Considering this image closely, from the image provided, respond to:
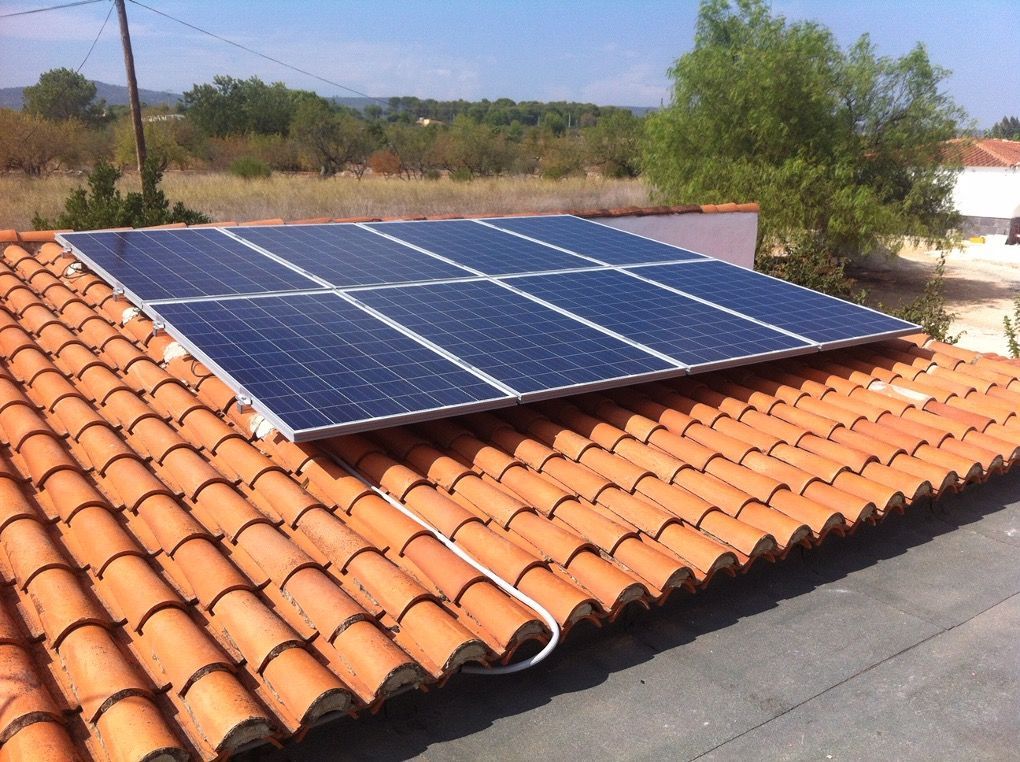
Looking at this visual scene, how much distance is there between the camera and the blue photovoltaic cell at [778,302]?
8.82 metres

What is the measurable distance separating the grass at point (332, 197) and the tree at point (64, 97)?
1272 inches

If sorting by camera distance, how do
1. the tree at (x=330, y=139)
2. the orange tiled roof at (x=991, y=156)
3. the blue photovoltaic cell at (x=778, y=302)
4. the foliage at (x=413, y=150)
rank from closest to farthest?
the blue photovoltaic cell at (x=778, y=302)
the orange tiled roof at (x=991, y=156)
the tree at (x=330, y=139)
the foliage at (x=413, y=150)

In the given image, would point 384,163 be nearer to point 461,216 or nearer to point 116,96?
point 461,216

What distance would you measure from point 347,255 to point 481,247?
1.72 m

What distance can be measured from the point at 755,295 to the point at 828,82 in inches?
935

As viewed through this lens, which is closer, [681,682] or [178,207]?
[681,682]

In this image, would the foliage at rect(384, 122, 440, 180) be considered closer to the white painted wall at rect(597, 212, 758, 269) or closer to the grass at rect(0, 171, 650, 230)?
the grass at rect(0, 171, 650, 230)

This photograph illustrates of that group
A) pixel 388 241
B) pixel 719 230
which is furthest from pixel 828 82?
pixel 388 241

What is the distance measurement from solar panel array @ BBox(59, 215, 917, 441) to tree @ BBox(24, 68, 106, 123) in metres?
72.4

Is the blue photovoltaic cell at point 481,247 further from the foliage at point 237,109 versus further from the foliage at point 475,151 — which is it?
the foliage at point 237,109

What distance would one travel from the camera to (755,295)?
9.60 meters

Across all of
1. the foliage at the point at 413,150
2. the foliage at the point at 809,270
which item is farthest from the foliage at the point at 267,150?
the foliage at the point at 809,270

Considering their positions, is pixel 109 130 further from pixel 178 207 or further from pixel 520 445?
pixel 520 445

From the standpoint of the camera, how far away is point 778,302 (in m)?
9.45
